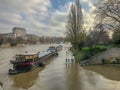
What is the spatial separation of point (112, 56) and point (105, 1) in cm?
809

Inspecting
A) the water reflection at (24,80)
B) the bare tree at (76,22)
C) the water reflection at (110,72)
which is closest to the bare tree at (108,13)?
the water reflection at (110,72)

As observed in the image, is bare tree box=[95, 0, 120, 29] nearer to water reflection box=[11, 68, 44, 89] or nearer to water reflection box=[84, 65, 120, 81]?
water reflection box=[84, 65, 120, 81]

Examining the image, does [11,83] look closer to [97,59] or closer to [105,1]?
[97,59]

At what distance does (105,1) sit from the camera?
27766 millimetres

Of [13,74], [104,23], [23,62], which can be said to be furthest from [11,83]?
[104,23]

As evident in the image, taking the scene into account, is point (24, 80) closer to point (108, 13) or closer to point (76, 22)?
point (108, 13)

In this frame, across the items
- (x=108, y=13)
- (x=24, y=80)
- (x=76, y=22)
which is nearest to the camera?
(x=24, y=80)

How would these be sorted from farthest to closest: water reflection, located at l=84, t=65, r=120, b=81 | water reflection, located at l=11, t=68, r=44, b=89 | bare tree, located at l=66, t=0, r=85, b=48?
bare tree, located at l=66, t=0, r=85, b=48 < water reflection, located at l=84, t=65, r=120, b=81 < water reflection, located at l=11, t=68, r=44, b=89

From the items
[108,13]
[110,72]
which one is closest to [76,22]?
[108,13]

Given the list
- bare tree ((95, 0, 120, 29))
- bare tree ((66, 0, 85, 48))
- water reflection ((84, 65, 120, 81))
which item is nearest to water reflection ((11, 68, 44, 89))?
water reflection ((84, 65, 120, 81))

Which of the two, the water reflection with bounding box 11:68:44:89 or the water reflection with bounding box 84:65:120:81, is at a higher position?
the water reflection with bounding box 84:65:120:81

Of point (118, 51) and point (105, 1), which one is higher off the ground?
point (105, 1)

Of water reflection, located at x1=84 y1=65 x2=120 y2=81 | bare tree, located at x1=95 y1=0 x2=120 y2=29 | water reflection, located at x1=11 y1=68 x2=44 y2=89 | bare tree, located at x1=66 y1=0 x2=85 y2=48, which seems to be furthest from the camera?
bare tree, located at x1=66 y1=0 x2=85 y2=48

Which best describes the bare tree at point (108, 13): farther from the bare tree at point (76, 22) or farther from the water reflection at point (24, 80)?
the bare tree at point (76, 22)
